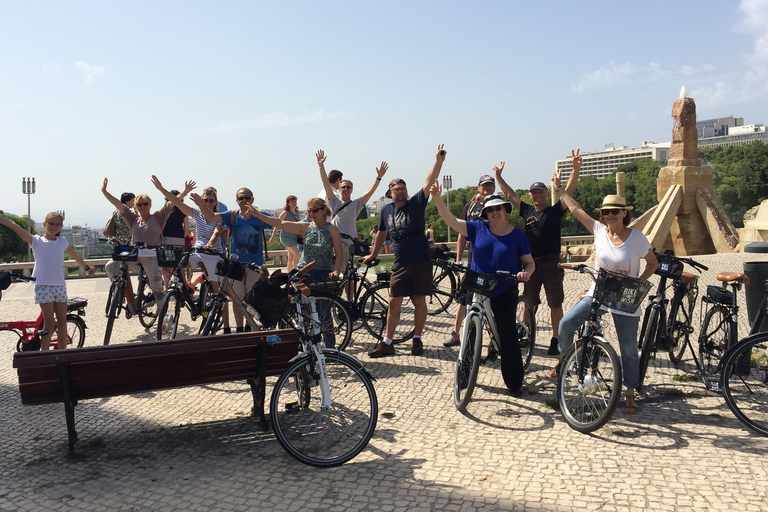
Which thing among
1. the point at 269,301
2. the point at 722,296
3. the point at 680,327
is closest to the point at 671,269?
the point at 722,296

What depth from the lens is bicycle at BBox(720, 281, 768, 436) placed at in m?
4.62

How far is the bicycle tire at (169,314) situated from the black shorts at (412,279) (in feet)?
7.37

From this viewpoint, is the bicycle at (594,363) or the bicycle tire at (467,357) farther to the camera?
the bicycle tire at (467,357)

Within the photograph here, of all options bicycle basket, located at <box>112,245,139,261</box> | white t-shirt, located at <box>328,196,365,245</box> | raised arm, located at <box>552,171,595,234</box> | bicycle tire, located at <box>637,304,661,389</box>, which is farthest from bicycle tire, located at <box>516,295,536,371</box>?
bicycle basket, located at <box>112,245,139,261</box>

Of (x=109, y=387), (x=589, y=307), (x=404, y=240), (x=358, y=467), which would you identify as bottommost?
(x=358, y=467)

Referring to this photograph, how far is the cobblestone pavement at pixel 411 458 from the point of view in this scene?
12.1 feet

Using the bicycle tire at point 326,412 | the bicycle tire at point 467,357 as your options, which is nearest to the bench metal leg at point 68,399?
the bicycle tire at point 326,412

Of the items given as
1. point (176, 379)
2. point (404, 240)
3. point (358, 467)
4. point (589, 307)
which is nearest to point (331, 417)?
point (358, 467)

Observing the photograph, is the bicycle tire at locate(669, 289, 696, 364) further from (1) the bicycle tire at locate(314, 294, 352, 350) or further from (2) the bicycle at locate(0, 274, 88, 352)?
(2) the bicycle at locate(0, 274, 88, 352)

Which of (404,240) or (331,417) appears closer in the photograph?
(331,417)

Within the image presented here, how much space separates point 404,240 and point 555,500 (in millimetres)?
3863

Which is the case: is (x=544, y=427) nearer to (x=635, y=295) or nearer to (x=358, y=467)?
(x=635, y=295)

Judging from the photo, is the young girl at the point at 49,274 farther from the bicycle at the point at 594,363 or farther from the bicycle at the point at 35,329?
the bicycle at the point at 594,363

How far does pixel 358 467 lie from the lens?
165 inches
